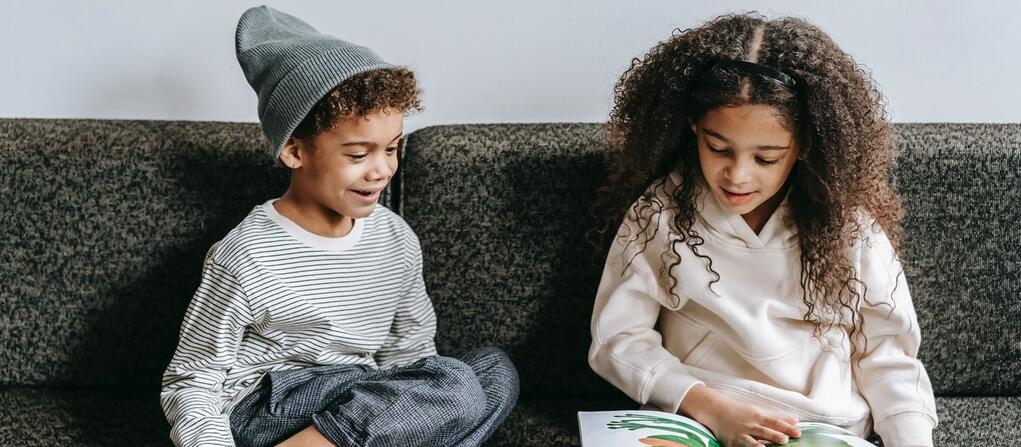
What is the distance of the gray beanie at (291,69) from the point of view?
1212 millimetres

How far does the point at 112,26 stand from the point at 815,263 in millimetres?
1032

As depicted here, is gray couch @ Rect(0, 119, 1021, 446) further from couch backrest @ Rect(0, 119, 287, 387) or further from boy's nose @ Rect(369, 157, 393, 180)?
boy's nose @ Rect(369, 157, 393, 180)

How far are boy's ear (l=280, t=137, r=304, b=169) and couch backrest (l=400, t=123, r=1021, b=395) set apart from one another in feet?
0.63

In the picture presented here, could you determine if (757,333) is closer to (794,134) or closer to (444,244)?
(794,134)

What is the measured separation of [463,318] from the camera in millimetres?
1447

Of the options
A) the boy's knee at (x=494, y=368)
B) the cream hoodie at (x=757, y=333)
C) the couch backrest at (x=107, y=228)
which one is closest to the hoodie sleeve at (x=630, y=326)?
the cream hoodie at (x=757, y=333)

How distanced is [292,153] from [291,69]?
0.35 ft

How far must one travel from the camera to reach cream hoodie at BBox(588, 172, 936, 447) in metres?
1.27

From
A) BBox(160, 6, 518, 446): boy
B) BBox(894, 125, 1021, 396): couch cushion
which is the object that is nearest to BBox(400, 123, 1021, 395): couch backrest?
BBox(894, 125, 1021, 396): couch cushion

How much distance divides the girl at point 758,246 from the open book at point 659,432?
3 centimetres

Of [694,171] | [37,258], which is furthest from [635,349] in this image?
[37,258]

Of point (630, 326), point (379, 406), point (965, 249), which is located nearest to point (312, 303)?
point (379, 406)

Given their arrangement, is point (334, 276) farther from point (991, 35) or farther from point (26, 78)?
point (991, 35)

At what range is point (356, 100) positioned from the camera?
1.22m
